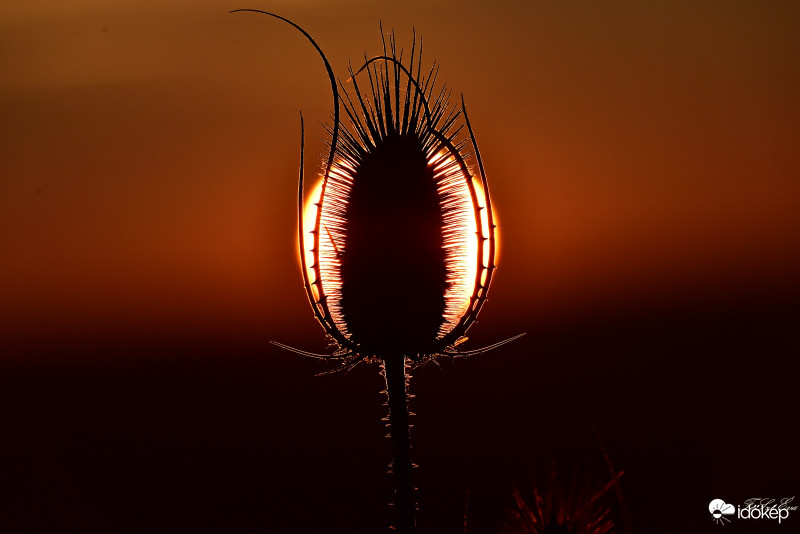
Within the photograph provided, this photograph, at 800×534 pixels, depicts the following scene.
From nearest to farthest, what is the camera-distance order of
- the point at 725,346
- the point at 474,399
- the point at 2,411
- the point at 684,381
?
the point at 2,411, the point at 725,346, the point at 684,381, the point at 474,399

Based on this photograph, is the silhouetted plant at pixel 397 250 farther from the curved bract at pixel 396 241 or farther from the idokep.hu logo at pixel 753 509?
the idokep.hu logo at pixel 753 509

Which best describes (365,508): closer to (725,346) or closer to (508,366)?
(725,346)

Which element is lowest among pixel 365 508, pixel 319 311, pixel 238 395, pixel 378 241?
pixel 365 508

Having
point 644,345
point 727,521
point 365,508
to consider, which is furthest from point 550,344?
point 727,521

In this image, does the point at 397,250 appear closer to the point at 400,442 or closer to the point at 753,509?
the point at 400,442

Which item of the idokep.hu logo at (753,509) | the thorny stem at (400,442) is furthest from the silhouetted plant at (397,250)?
the idokep.hu logo at (753,509)

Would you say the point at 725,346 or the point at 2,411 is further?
the point at 725,346

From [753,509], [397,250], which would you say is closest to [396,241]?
[397,250]

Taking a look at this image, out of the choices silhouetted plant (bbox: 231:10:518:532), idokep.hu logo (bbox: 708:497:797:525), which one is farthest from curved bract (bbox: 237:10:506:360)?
idokep.hu logo (bbox: 708:497:797:525)
